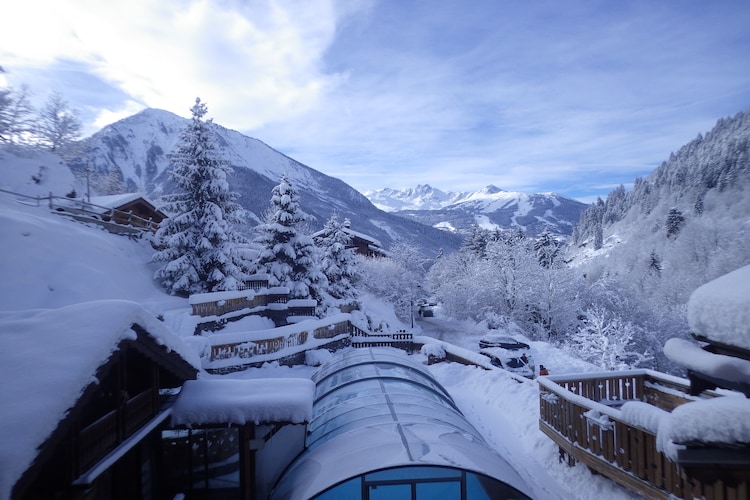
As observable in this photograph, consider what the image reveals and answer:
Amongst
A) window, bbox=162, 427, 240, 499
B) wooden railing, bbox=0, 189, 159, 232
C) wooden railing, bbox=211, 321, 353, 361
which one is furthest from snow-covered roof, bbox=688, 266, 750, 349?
wooden railing, bbox=0, 189, 159, 232

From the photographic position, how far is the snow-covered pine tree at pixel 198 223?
66.1 feet

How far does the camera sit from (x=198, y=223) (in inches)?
814

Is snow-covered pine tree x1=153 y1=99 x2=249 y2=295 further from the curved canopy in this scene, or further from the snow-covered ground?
the curved canopy

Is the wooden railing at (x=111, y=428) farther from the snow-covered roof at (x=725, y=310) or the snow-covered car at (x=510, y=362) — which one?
the snow-covered car at (x=510, y=362)

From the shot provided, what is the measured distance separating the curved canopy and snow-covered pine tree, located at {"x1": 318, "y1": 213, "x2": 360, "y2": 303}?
17.8m

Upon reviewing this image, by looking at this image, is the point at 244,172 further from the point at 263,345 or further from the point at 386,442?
the point at 386,442

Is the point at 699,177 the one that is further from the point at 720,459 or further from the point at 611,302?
the point at 720,459

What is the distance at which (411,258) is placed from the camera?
5378cm

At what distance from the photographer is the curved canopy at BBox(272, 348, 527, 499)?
660 cm

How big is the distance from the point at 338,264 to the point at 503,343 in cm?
1285

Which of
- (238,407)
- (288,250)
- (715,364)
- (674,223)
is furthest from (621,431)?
(674,223)

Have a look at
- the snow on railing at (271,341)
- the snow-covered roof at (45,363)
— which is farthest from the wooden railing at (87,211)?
the snow-covered roof at (45,363)

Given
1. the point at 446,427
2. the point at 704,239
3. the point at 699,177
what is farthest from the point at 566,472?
the point at 699,177

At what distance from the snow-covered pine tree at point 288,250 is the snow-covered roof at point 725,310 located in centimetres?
2142
